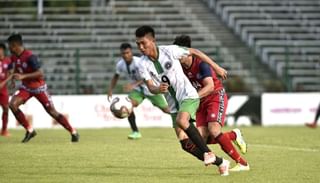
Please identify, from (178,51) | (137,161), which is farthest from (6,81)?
(178,51)

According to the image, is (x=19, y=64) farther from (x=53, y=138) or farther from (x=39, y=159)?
(x=39, y=159)

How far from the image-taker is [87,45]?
35.8m

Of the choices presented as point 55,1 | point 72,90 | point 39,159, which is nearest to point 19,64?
point 39,159

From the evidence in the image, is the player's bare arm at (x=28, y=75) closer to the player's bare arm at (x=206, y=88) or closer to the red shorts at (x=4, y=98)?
the red shorts at (x=4, y=98)

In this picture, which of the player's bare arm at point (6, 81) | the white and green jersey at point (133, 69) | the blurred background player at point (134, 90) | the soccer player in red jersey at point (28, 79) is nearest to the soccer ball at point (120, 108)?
the soccer player in red jersey at point (28, 79)

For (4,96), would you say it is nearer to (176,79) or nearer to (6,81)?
(6,81)

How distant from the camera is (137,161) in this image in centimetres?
1538

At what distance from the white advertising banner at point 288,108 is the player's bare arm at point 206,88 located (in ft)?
57.6

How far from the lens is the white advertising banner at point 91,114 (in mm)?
29188

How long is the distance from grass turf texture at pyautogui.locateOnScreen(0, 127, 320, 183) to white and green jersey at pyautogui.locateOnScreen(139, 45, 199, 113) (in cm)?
117

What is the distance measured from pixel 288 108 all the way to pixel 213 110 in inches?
689

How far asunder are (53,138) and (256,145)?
17.3 ft

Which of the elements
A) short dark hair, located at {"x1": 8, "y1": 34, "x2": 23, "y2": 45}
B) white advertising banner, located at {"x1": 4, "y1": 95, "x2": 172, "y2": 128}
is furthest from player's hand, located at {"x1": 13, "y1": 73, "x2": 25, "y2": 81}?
white advertising banner, located at {"x1": 4, "y1": 95, "x2": 172, "y2": 128}

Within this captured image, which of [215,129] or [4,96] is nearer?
[215,129]
